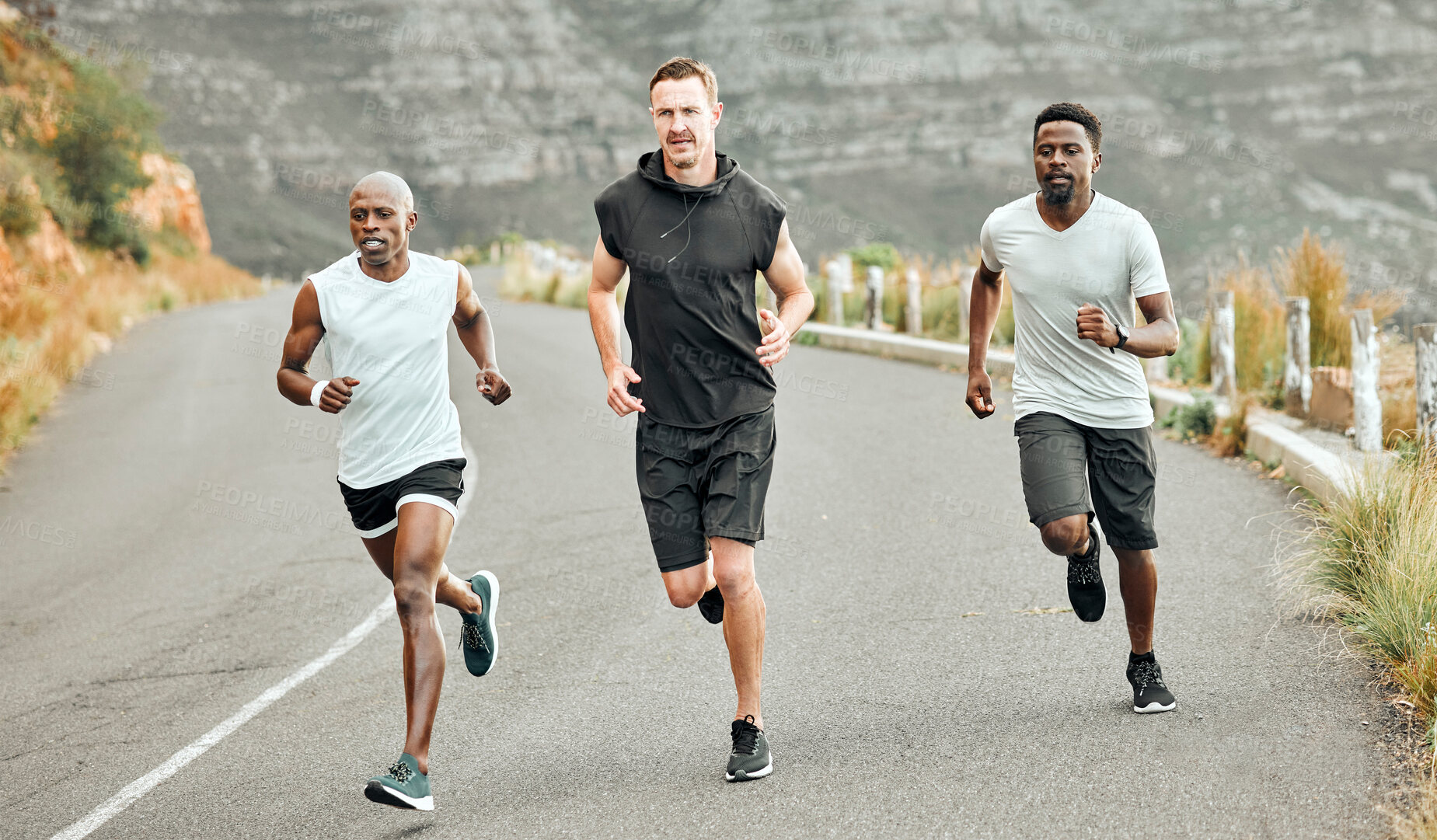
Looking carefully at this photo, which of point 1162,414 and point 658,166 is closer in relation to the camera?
point 658,166

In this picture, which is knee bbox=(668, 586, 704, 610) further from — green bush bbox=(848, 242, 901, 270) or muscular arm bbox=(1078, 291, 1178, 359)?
green bush bbox=(848, 242, 901, 270)

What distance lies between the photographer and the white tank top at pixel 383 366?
4.65 m

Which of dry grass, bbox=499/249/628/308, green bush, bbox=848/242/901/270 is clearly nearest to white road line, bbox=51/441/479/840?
green bush, bbox=848/242/901/270

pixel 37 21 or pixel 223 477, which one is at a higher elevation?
pixel 37 21

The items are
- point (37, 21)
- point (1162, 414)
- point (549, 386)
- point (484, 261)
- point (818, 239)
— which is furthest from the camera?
point (818, 239)

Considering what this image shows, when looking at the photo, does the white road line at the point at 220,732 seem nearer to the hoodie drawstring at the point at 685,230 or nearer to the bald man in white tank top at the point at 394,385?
the bald man in white tank top at the point at 394,385

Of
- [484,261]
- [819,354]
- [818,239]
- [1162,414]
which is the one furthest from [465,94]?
[1162,414]

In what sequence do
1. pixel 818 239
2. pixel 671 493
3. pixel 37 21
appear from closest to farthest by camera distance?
pixel 671 493 < pixel 37 21 < pixel 818 239

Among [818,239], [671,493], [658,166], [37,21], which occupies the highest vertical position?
[37,21]

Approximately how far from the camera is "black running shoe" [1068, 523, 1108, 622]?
5.01m

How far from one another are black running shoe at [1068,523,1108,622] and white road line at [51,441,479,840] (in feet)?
7.67

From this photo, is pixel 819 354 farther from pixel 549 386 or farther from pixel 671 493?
pixel 671 493

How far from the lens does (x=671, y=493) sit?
4.60 meters

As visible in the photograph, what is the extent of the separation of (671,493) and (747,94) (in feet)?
397
